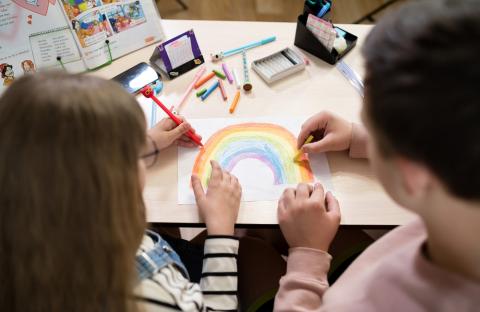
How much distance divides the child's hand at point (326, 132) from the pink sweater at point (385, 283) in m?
0.23

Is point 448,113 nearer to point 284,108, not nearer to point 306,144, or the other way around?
point 306,144

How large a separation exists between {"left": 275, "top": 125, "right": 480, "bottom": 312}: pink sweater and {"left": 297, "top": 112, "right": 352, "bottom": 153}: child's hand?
0.74 ft

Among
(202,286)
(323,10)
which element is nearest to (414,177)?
(202,286)

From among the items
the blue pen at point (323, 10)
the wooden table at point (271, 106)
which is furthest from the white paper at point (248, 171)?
the blue pen at point (323, 10)

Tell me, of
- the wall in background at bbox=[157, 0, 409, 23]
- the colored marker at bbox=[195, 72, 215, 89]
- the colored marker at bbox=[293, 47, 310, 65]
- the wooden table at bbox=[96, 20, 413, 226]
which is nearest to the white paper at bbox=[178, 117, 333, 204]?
the wooden table at bbox=[96, 20, 413, 226]

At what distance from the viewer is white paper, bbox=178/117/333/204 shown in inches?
35.2

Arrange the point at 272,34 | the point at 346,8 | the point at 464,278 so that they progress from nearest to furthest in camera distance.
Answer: the point at 464,278, the point at 272,34, the point at 346,8

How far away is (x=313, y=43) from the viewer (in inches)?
44.6

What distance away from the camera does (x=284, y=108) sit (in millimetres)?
1044

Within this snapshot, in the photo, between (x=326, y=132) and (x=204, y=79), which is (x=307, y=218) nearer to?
(x=326, y=132)

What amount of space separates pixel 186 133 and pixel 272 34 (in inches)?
17.7

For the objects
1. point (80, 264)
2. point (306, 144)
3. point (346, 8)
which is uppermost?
point (80, 264)

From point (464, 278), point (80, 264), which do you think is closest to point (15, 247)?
point (80, 264)

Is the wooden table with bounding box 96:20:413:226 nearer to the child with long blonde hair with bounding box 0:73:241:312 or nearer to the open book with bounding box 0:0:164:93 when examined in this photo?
the open book with bounding box 0:0:164:93
